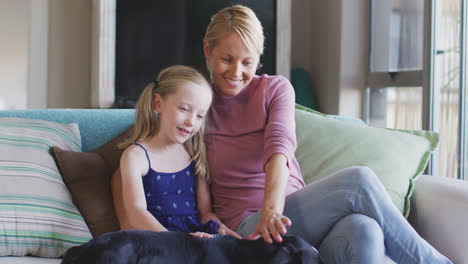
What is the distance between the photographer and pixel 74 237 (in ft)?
3.95

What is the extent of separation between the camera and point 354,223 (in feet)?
3.32

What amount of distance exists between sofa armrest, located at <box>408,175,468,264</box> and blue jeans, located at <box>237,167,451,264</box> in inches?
5.6

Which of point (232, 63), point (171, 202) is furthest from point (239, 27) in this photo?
point (171, 202)

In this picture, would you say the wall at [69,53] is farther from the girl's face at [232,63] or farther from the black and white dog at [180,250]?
the black and white dog at [180,250]

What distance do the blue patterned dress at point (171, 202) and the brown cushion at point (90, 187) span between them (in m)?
0.12

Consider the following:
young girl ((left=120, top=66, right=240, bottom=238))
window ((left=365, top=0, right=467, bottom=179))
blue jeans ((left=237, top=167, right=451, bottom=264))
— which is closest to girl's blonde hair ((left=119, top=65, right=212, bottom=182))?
young girl ((left=120, top=66, right=240, bottom=238))

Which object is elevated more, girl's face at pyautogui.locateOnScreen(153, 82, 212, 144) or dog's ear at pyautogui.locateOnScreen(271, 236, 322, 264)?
girl's face at pyautogui.locateOnScreen(153, 82, 212, 144)

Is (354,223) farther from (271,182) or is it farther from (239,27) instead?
(239,27)

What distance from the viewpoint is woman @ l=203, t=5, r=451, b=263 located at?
3.34ft

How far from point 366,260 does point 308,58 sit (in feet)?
8.97

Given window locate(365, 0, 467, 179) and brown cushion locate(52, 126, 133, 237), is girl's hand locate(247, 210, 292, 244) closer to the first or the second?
brown cushion locate(52, 126, 133, 237)

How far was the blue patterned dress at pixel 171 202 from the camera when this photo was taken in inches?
49.3

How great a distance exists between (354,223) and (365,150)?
1.60 feet

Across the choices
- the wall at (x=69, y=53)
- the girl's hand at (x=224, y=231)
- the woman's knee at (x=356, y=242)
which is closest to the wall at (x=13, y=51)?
the wall at (x=69, y=53)
